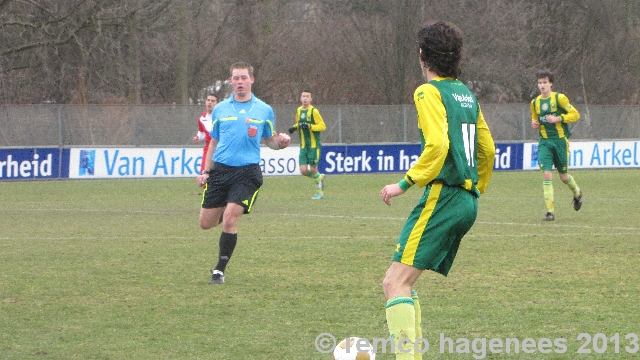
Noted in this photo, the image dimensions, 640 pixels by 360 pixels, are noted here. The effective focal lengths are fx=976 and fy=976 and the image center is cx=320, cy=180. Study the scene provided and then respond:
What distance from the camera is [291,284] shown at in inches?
330

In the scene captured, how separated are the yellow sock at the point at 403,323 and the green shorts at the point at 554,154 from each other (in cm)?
964

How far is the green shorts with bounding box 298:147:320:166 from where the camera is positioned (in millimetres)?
19828

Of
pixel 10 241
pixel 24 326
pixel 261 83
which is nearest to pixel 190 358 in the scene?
pixel 24 326

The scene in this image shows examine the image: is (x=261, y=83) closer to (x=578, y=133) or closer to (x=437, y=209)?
(x=578, y=133)

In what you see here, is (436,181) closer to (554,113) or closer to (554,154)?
(554,113)

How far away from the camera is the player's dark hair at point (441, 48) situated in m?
4.94

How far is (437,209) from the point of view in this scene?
495cm

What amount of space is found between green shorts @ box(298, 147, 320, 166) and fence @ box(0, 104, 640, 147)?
766cm
